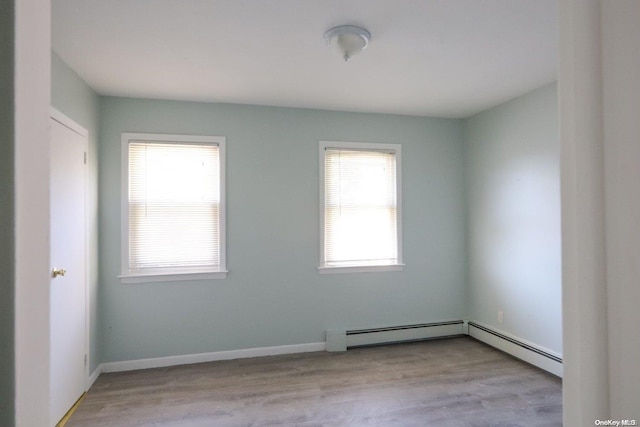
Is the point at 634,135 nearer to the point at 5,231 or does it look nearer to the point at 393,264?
the point at 5,231

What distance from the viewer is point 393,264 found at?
3865 mm

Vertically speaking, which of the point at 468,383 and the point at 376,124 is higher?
the point at 376,124

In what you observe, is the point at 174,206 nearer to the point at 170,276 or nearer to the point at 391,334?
the point at 170,276

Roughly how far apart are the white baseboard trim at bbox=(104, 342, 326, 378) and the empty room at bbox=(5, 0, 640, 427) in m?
0.02

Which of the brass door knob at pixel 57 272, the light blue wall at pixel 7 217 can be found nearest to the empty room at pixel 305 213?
the brass door knob at pixel 57 272

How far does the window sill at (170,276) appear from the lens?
10.4 ft

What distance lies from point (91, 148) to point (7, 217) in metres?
3.07

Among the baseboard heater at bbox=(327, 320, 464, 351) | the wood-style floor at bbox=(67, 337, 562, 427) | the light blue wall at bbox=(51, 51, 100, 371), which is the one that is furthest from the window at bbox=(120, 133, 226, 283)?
the baseboard heater at bbox=(327, 320, 464, 351)

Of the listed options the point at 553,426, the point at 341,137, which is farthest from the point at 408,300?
the point at 341,137

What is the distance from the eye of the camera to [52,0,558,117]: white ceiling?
75.4 inches

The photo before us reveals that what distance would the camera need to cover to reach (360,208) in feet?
12.5

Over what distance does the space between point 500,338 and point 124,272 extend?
→ 4.01m

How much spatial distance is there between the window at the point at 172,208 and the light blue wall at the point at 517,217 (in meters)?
2.99

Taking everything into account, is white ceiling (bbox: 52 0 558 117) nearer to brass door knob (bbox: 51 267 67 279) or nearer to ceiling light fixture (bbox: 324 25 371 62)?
ceiling light fixture (bbox: 324 25 371 62)
